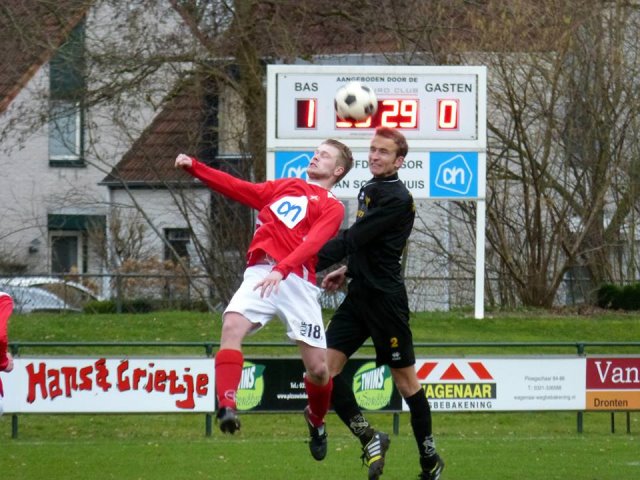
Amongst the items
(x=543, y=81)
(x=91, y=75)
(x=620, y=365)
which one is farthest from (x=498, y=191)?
(x=620, y=365)

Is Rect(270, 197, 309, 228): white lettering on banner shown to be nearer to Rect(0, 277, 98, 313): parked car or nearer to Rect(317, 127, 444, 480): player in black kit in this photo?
Rect(317, 127, 444, 480): player in black kit

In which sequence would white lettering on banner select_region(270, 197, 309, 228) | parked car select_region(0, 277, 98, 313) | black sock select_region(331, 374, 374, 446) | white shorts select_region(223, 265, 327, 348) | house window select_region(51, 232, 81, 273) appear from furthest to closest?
1. house window select_region(51, 232, 81, 273)
2. parked car select_region(0, 277, 98, 313)
3. black sock select_region(331, 374, 374, 446)
4. white lettering on banner select_region(270, 197, 309, 228)
5. white shorts select_region(223, 265, 327, 348)

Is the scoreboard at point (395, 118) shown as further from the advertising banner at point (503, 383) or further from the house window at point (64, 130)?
the house window at point (64, 130)

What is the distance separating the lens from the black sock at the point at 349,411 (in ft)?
27.4

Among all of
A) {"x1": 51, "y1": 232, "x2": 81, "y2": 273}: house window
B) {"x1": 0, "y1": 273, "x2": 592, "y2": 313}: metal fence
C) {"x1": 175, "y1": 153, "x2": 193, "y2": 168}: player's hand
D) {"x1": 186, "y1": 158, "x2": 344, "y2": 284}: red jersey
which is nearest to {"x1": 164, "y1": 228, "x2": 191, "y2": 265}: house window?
{"x1": 51, "y1": 232, "x2": 81, "y2": 273}: house window

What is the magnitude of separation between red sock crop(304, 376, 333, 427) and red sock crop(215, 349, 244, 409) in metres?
0.80

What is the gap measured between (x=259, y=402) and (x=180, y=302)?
31.1ft

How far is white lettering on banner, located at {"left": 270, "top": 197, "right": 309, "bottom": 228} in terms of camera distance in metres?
7.80

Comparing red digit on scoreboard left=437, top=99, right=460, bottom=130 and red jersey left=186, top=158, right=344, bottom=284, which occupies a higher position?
red digit on scoreboard left=437, top=99, right=460, bottom=130

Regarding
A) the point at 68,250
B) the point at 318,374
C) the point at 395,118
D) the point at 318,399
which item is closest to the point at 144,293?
the point at 395,118

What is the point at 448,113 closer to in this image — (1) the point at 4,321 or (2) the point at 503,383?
(2) the point at 503,383

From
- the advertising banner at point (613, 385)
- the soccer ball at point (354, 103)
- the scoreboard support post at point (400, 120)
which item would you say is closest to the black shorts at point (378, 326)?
the soccer ball at point (354, 103)

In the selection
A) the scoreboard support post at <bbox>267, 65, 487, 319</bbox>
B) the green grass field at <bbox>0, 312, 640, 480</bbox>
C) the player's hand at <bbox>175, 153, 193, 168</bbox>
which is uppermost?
the scoreboard support post at <bbox>267, 65, 487, 319</bbox>

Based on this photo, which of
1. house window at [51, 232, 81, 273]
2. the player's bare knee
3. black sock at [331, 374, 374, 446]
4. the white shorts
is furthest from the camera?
house window at [51, 232, 81, 273]
